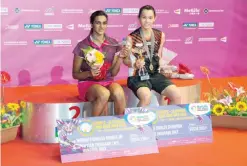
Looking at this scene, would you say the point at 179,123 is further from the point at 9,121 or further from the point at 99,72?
the point at 9,121

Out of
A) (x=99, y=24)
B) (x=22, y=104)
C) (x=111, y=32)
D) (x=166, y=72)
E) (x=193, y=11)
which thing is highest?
(x=193, y=11)

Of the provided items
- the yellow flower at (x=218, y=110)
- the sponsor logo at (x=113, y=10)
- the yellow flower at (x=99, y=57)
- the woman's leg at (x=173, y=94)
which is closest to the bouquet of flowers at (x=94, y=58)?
the yellow flower at (x=99, y=57)

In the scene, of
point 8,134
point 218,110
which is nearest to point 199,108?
point 218,110

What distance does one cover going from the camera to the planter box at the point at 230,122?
164 inches

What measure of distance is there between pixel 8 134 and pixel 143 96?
1.13 meters

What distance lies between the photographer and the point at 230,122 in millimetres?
4215

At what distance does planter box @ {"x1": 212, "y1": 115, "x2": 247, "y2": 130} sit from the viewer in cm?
417

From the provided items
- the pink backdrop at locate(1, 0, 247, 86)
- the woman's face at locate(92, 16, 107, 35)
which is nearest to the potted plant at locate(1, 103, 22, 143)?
the woman's face at locate(92, 16, 107, 35)

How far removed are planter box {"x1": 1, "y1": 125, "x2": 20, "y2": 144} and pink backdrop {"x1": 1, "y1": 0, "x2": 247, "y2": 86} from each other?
74.6 inches

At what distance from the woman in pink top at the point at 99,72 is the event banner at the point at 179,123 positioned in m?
0.33

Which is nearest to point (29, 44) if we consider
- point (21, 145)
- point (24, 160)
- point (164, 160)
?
point (21, 145)

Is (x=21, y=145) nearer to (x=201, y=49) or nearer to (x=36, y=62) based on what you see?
(x=36, y=62)

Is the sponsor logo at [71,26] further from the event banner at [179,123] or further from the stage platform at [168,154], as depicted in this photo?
the event banner at [179,123]

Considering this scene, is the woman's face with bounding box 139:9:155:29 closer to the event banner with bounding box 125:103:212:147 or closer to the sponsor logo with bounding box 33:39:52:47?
the event banner with bounding box 125:103:212:147
